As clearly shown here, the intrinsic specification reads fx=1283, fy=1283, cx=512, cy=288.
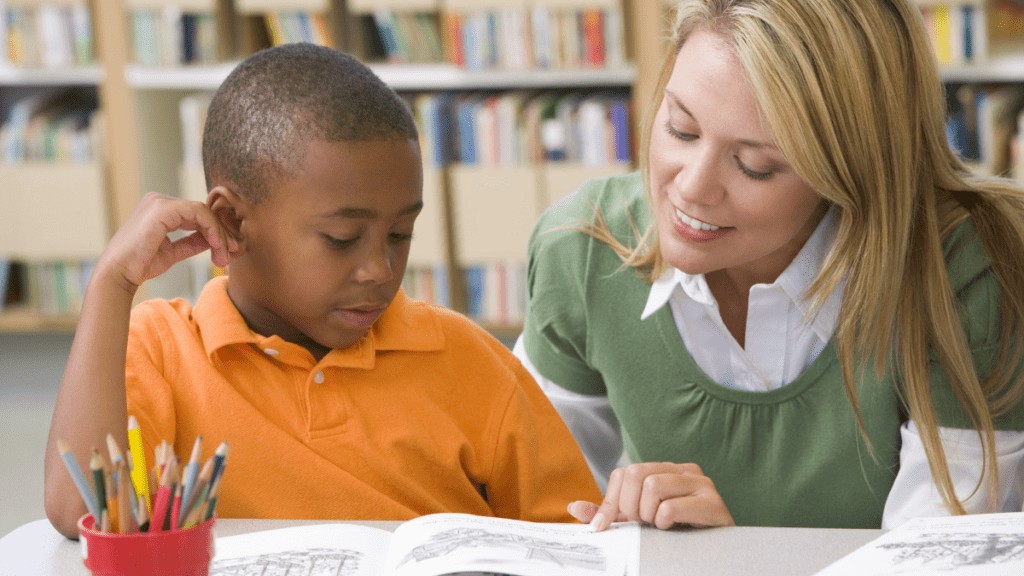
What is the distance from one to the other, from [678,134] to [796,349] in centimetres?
29

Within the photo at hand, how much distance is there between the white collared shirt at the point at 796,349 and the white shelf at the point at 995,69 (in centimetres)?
206

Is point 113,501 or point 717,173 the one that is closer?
point 113,501

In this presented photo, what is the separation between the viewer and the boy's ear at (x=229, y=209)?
118cm

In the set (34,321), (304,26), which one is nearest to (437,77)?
(304,26)

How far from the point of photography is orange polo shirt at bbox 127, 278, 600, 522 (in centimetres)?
116

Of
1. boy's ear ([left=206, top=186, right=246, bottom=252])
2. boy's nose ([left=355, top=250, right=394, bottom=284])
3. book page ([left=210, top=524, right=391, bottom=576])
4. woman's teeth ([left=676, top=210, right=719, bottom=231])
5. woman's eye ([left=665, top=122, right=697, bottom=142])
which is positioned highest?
woman's eye ([left=665, top=122, right=697, bottom=142])

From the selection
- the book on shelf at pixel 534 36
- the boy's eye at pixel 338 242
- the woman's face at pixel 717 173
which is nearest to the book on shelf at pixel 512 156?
the book on shelf at pixel 534 36

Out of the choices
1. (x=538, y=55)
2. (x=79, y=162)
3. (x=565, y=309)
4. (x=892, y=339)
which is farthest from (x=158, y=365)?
(x=79, y=162)

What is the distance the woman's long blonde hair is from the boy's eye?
411mm

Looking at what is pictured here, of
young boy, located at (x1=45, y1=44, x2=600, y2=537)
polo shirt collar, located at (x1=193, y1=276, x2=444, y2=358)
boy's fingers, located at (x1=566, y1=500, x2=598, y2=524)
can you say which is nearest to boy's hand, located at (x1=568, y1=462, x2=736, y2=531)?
boy's fingers, located at (x1=566, y1=500, x2=598, y2=524)

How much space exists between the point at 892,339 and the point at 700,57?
0.36m

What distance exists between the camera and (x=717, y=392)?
4.63ft

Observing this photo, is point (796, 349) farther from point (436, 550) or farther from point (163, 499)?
point (163, 499)

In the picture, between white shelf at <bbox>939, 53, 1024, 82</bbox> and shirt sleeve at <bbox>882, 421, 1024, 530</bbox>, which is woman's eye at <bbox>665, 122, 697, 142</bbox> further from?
white shelf at <bbox>939, 53, 1024, 82</bbox>
